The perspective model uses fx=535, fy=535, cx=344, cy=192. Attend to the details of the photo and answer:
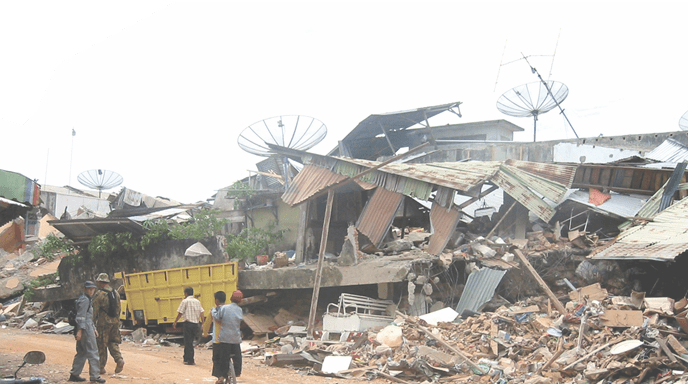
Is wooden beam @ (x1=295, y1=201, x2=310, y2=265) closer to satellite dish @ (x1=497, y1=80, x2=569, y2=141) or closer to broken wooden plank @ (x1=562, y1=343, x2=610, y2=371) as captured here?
broken wooden plank @ (x1=562, y1=343, x2=610, y2=371)

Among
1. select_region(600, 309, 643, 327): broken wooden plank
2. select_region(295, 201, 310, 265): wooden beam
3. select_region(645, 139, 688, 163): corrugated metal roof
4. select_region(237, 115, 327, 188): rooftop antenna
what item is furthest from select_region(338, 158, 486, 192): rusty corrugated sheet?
select_region(645, 139, 688, 163): corrugated metal roof

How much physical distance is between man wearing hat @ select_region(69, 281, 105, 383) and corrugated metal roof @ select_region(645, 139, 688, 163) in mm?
19842

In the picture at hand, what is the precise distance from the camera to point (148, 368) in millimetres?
9102

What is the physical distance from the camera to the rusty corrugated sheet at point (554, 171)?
16750mm

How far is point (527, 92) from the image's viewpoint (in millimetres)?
22453

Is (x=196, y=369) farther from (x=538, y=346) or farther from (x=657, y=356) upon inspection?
(x=657, y=356)

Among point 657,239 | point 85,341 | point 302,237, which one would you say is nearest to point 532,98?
point 657,239

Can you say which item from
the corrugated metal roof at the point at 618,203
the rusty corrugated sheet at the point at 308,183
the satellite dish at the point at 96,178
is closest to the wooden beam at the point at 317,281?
the rusty corrugated sheet at the point at 308,183

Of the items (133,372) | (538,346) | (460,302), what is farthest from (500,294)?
(133,372)

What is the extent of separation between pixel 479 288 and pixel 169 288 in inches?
315

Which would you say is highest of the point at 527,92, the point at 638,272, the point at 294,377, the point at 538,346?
the point at 527,92

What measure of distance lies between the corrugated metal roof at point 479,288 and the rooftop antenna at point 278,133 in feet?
26.1

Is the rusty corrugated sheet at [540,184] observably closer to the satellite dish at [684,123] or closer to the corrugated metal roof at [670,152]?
the corrugated metal roof at [670,152]

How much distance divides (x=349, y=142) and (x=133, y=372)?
1879cm
